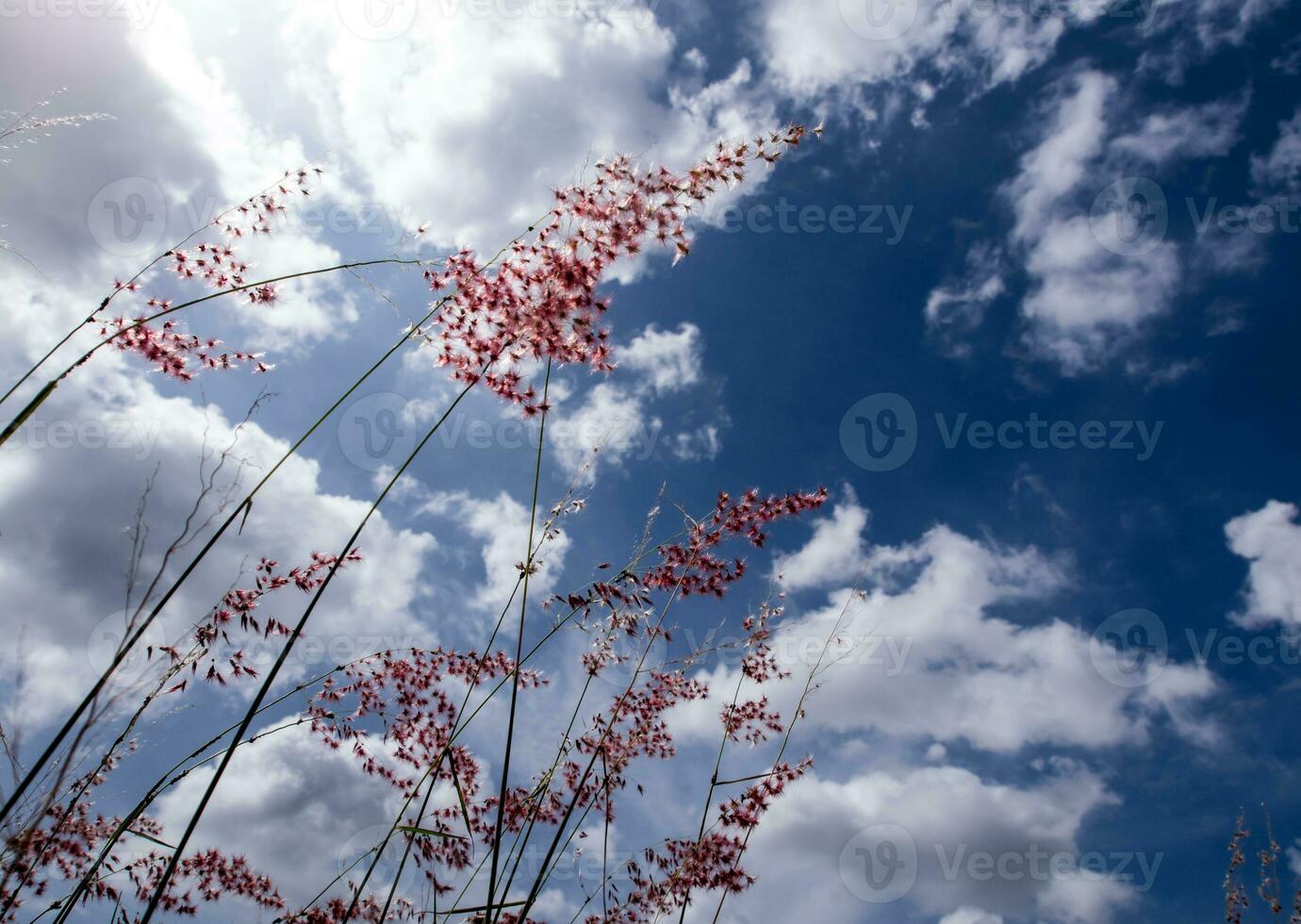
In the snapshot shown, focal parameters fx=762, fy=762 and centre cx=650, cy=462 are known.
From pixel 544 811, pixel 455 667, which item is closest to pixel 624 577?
pixel 544 811

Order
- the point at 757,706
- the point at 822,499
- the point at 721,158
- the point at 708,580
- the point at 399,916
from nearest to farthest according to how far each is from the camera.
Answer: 1. the point at 721,158
2. the point at 399,916
3. the point at 708,580
4. the point at 822,499
5. the point at 757,706

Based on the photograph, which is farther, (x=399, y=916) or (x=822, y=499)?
(x=822, y=499)

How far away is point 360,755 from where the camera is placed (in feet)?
17.3

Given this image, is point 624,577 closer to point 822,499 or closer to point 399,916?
point 822,499

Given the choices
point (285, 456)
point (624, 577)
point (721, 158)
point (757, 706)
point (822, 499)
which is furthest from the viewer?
point (757, 706)

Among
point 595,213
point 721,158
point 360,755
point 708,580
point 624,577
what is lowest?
point 360,755

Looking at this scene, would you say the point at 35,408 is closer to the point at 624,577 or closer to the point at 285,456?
the point at 285,456

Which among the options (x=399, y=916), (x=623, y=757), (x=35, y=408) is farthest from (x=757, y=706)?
(x=35, y=408)

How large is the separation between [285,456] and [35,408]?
0.76 m

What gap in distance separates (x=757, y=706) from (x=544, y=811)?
1547 mm

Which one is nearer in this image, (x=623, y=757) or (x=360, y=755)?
(x=623, y=757)

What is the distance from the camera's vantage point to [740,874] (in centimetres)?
473

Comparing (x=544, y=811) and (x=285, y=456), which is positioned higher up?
(x=285, y=456)

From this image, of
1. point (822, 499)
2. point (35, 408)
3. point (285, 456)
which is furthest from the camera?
point (822, 499)
